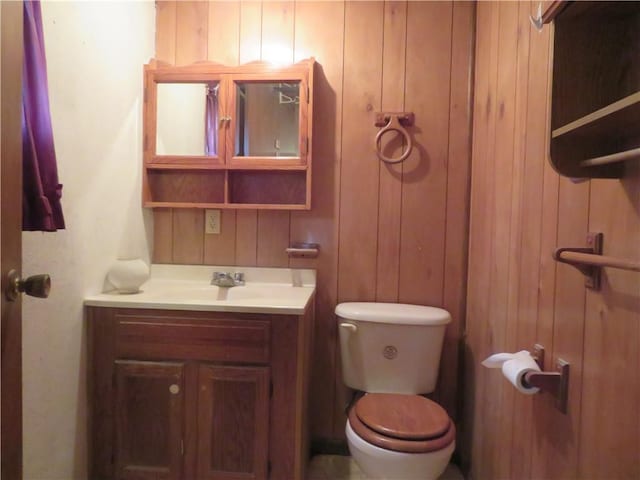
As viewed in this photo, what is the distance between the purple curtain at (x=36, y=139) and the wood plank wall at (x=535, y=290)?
137 cm

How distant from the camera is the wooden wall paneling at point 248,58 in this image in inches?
72.4

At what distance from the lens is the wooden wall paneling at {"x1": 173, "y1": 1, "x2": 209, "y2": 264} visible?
6.10ft

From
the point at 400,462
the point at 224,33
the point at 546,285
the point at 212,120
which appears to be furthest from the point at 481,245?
the point at 224,33

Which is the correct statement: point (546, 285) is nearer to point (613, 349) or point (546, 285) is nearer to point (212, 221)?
point (613, 349)

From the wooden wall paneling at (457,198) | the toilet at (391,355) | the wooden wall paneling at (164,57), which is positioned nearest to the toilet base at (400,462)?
the toilet at (391,355)

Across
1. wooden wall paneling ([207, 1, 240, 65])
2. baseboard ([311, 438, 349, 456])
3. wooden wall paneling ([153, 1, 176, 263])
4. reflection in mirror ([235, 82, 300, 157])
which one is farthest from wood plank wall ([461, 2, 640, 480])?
wooden wall paneling ([153, 1, 176, 263])

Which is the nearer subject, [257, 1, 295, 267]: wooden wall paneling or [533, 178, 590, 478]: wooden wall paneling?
[533, 178, 590, 478]: wooden wall paneling

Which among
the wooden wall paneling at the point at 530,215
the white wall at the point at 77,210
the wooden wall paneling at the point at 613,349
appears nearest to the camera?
the wooden wall paneling at the point at 613,349

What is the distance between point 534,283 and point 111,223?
5.27 ft

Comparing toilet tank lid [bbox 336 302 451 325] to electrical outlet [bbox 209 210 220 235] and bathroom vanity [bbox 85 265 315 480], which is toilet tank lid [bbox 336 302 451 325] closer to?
bathroom vanity [bbox 85 265 315 480]

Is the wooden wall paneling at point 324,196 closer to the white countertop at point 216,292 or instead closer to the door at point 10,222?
the white countertop at point 216,292

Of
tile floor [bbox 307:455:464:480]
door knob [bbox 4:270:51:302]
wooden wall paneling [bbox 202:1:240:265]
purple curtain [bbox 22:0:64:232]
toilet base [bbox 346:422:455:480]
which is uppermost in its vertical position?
wooden wall paneling [bbox 202:1:240:265]

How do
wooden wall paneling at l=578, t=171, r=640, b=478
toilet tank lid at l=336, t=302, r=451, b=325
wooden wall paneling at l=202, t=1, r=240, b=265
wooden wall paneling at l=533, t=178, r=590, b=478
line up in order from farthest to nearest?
wooden wall paneling at l=202, t=1, r=240, b=265, toilet tank lid at l=336, t=302, r=451, b=325, wooden wall paneling at l=533, t=178, r=590, b=478, wooden wall paneling at l=578, t=171, r=640, b=478

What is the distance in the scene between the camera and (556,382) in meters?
0.96
